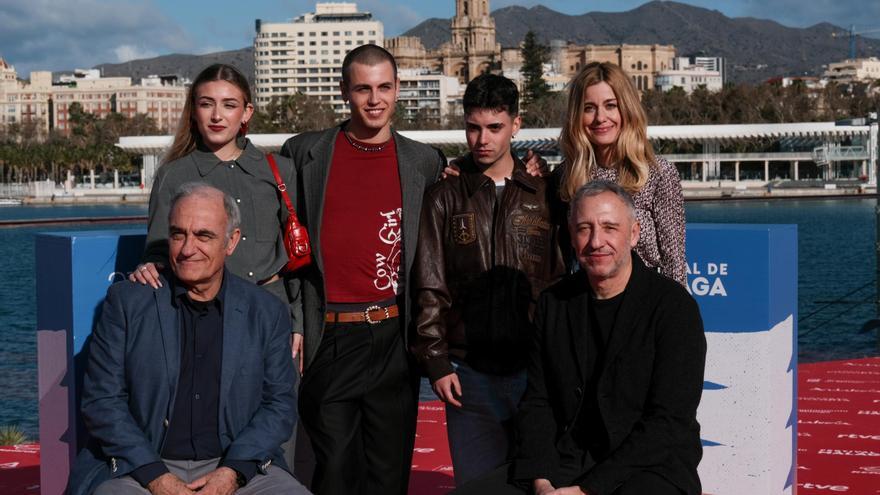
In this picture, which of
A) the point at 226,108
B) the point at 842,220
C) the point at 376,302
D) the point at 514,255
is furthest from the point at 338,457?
the point at 842,220

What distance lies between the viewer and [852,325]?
18516mm

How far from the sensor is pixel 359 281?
11.7 feet

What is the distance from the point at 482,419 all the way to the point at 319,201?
81 cm

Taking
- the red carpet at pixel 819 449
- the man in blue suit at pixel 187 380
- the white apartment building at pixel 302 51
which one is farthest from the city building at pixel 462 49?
the man in blue suit at pixel 187 380

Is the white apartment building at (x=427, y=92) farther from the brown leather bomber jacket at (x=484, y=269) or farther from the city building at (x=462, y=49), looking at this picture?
the brown leather bomber jacket at (x=484, y=269)

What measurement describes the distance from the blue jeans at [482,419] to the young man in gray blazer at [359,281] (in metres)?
0.24

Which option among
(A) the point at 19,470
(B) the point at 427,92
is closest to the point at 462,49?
(B) the point at 427,92

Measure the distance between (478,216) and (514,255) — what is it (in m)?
0.15

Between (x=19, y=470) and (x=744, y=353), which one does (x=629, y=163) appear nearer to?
(x=744, y=353)

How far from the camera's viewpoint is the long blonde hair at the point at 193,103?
3.48 meters

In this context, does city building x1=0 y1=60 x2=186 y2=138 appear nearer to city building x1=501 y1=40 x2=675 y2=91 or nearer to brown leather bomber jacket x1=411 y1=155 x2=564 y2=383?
city building x1=501 y1=40 x2=675 y2=91

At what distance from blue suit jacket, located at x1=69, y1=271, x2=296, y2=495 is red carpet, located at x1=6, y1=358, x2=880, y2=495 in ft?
5.58

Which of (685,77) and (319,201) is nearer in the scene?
(319,201)

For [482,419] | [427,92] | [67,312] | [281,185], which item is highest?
[427,92]
